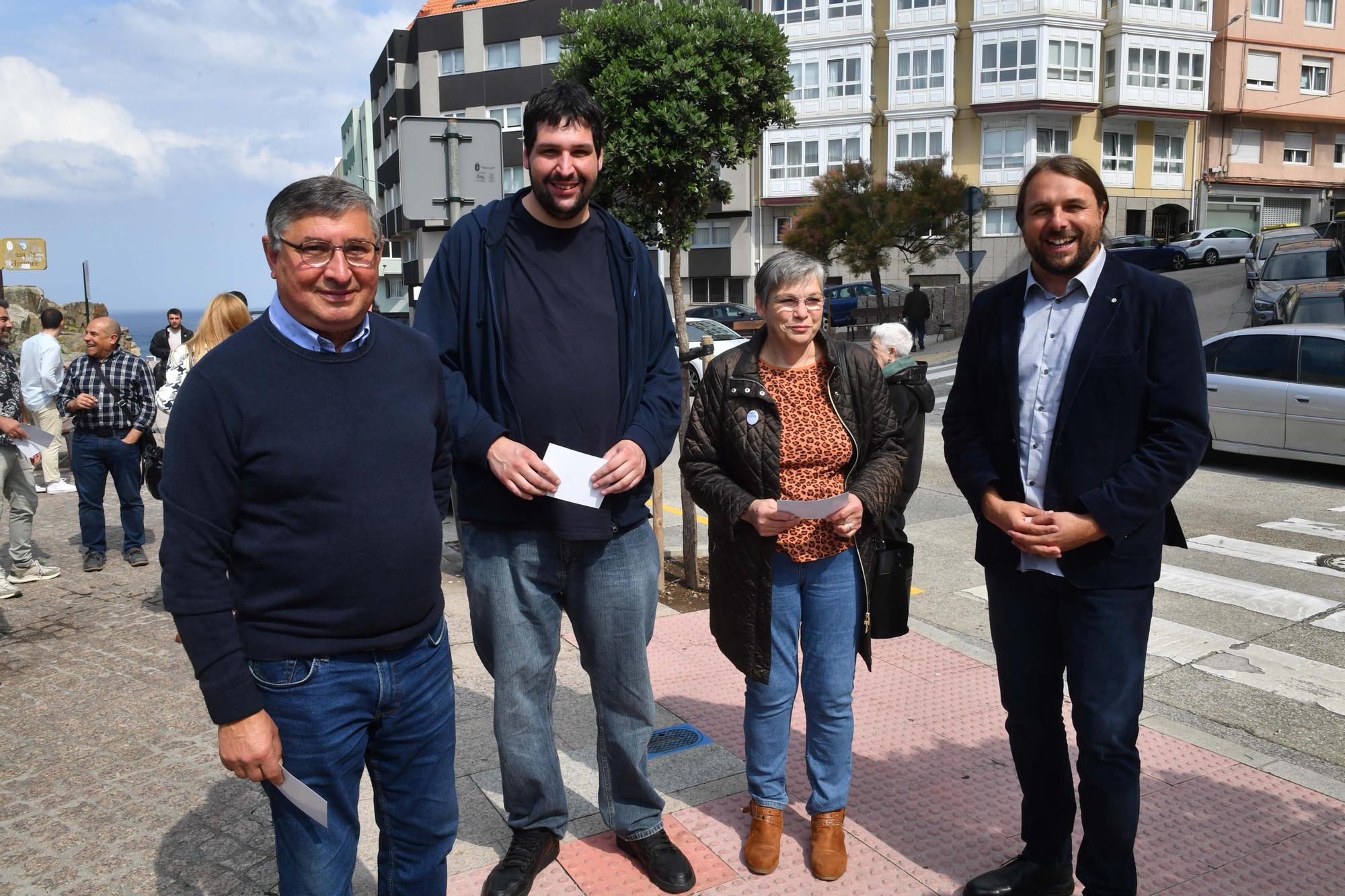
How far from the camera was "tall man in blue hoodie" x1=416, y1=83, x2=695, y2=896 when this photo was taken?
3.01 metres

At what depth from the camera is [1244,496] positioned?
1005 cm

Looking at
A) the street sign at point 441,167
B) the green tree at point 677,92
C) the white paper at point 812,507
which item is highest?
the green tree at point 677,92

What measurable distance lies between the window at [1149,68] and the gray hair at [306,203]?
47.3 metres

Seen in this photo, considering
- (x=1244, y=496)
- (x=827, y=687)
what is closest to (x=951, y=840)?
(x=827, y=687)

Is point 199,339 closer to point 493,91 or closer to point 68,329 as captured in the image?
point 68,329

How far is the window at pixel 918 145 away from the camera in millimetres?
43406

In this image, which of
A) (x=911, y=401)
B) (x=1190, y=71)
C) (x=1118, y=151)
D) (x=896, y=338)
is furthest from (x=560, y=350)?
(x=1190, y=71)

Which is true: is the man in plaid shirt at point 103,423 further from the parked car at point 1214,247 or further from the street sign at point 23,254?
the parked car at point 1214,247

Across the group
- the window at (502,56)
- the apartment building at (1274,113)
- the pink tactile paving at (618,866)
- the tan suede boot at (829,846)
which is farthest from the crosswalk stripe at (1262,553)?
the window at (502,56)

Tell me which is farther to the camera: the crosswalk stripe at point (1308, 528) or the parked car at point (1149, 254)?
the parked car at point (1149, 254)

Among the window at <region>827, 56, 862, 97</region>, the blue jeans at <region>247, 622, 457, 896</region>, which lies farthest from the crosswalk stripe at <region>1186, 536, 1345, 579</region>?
the window at <region>827, 56, 862, 97</region>

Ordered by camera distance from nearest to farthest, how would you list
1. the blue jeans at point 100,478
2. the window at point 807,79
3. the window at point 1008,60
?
1. the blue jeans at point 100,478
2. the window at point 1008,60
3. the window at point 807,79

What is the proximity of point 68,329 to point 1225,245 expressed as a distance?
3838 cm

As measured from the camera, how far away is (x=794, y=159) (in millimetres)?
45906
